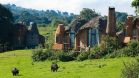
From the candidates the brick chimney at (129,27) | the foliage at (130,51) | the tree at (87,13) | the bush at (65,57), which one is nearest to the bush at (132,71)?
the foliage at (130,51)

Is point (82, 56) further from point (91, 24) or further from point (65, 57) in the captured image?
point (91, 24)

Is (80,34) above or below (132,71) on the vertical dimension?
above

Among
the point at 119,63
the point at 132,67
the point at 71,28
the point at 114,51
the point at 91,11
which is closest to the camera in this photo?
the point at 132,67

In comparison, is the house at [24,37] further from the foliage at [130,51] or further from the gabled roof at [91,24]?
the foliage at [130,51]

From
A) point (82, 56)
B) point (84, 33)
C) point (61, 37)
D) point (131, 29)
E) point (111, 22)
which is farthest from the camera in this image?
point (61, 37)

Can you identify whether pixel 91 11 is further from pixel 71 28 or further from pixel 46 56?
pixel 46 56

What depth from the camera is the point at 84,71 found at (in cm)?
4994

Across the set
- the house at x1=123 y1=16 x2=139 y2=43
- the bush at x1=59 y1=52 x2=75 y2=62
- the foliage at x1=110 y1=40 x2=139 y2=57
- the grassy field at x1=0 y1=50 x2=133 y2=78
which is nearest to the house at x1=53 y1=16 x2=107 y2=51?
the house at x1=123 y1=16 x2=139 y2=43

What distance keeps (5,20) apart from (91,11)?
67.6m

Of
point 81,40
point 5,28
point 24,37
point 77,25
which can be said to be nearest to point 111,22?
point 81,40

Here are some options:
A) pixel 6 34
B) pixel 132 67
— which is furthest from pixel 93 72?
pixel 6 34

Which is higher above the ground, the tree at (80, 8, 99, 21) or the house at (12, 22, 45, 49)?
the tree at (80, 8, 99, 21)

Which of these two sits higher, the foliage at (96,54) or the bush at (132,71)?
the bush at (132,71)

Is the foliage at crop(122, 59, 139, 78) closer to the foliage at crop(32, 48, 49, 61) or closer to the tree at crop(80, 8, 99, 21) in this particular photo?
the foliage at crop(32, 48, 49, 61)
